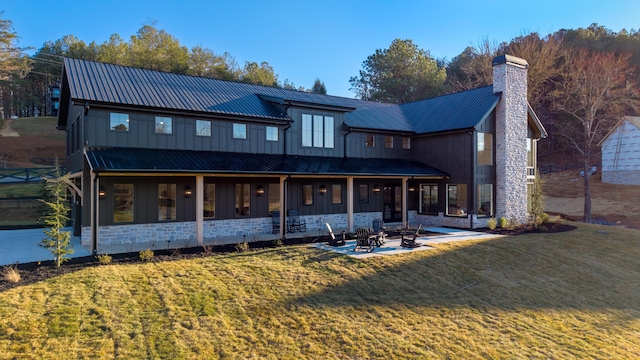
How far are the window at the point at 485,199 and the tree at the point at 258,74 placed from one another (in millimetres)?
26350

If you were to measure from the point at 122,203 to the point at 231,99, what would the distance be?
243 inches

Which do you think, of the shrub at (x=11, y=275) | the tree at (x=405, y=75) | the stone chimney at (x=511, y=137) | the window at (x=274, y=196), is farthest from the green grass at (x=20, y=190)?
the tree at (x=405, y=75)

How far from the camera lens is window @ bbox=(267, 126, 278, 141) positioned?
16078mm

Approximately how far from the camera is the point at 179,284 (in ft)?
26.6

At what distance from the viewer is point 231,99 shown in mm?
16172

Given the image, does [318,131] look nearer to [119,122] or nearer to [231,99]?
[231,99]

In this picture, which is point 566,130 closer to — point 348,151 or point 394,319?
point 348,151

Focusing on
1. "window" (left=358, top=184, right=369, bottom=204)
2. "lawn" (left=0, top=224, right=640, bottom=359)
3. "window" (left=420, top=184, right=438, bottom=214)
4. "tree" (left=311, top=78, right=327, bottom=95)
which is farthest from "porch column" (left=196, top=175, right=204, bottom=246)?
"tree" (left=311, top=78, right=327, bottom=95)

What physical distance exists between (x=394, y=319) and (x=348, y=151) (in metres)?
11.6

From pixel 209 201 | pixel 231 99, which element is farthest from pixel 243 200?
pixel 231 99

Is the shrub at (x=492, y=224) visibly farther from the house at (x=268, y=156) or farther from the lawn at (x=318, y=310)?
the lawn at (x=318, y=310)

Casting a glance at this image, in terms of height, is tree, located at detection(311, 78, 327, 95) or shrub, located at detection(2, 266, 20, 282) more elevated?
tree, located at detection(311, 78, 327, 95)

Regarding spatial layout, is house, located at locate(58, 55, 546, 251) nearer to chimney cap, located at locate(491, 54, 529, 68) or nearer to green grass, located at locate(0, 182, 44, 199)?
chimney cap, located at locate(491, 54, 529, 68)

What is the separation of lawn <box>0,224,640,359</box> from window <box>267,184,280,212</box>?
411cm
